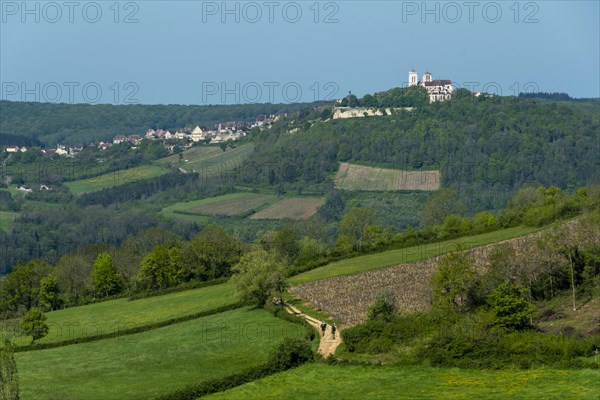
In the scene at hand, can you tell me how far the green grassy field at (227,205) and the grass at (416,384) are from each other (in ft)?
412

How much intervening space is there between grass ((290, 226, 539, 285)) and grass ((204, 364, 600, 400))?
101ft

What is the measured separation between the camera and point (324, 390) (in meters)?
55.9

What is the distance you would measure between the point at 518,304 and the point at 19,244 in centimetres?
12330

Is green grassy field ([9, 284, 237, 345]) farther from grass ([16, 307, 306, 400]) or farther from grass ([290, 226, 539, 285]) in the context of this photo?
grass ([290, 226, 539, 285])

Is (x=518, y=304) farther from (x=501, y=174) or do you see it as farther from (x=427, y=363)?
(x=501, y=174)

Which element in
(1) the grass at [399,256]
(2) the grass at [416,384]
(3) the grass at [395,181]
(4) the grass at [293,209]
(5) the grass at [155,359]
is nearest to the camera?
(2) the grass at [416,384]

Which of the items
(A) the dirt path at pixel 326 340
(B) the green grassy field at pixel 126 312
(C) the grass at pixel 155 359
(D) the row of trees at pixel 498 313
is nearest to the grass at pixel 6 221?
(B) the green grassy field at pixel 126 312

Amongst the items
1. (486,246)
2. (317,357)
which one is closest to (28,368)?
(317,357)

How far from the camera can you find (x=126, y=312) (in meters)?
88.1

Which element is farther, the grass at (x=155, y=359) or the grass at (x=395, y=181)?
the grass at (x=395, y=181)

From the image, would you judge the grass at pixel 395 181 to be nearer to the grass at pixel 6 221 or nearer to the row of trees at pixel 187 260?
the grass at pixel 6 221

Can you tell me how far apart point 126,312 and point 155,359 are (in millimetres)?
20997

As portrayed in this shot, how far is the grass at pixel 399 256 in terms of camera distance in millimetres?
91312

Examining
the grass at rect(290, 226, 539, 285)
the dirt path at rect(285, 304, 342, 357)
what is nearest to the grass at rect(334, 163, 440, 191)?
the grass at rect(290, 226, 539, 285)
